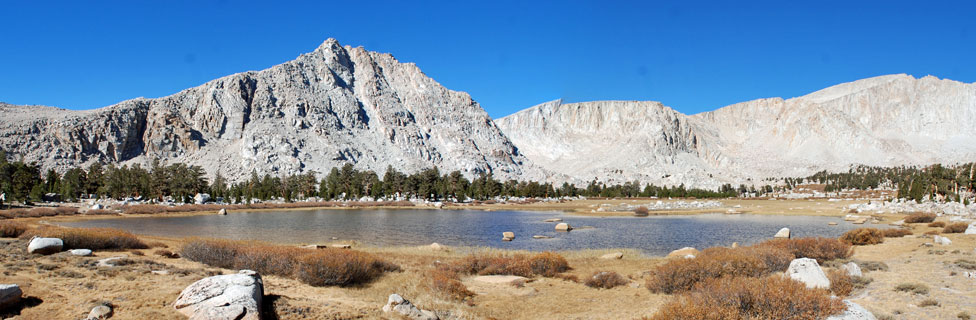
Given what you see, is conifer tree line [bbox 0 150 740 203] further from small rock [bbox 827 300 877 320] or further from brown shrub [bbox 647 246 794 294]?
small rock [bbox 827 300 877 320]

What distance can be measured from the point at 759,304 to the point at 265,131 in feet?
556

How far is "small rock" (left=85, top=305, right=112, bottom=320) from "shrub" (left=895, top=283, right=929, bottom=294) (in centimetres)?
2096

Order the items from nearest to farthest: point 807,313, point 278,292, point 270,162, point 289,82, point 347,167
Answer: point 807,313, point 278,292, point 347,167, point 270,162, point 289,82

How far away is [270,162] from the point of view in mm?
148500

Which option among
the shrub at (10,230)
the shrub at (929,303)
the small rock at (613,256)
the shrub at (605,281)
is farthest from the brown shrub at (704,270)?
the shrub at (10,230)

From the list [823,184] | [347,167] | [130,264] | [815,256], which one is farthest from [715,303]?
[823,184]

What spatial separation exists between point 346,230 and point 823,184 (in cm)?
20025

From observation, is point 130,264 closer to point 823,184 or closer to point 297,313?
point 297,313

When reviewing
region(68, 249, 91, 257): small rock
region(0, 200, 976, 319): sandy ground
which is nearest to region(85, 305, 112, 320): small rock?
region(0, 200, 976, 319): sandy ground

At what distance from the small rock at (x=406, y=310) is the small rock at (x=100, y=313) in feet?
19.7

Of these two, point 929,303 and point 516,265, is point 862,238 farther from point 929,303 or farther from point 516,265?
point 516,265

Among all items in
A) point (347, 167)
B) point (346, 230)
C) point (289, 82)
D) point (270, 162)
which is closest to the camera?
point (346, 230)

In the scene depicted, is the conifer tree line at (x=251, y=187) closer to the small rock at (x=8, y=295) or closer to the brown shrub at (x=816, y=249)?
the small rock at (x=8, y=295)

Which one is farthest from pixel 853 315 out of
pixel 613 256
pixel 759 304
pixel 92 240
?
pixel 92 240
